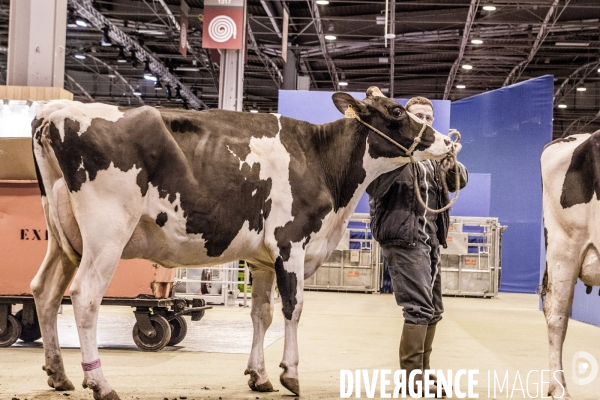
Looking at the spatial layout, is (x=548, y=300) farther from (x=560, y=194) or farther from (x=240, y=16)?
(x=240, y=16)

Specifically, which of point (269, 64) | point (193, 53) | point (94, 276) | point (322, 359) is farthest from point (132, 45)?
point (94, 276)

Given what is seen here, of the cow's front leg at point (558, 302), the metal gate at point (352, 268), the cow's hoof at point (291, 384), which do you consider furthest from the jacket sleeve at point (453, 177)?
the metal gate at point (352, 268)

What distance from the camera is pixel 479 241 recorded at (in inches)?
759

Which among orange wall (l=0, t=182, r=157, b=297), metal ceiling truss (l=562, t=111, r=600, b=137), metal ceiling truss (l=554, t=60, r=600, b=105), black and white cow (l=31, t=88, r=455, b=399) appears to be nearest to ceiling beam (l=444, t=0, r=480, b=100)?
metal ceiling truss (l=554, t=60, r=600, b=105)

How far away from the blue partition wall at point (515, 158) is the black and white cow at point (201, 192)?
15.7 m

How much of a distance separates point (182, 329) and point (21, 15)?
12.7ft

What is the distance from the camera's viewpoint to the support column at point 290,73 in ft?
75.2

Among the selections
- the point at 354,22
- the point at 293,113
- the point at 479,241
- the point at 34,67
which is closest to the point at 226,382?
the point at 34,67

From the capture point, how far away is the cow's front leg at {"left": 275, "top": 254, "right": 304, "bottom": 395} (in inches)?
171

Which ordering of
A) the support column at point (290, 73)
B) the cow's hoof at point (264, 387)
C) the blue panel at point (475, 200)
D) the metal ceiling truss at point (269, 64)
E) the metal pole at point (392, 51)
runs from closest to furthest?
the cow's hoof at point (264, 387) → the blue panel at point (475, 200) → the metal pole at point (392, 51) → the support column at point (290, 73) → the metal ceiling truss at point (269, 64)

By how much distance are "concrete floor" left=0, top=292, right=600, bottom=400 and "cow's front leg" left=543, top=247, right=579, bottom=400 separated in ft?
2.01

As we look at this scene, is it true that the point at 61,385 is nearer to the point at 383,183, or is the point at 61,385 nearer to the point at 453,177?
the point at 383,183

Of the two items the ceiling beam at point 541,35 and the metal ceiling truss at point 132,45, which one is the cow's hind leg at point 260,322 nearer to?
the metal ceiling truss at point 132,45

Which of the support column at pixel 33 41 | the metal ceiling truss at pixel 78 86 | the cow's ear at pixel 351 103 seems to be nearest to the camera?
the cow's ear at pixel 351 103
